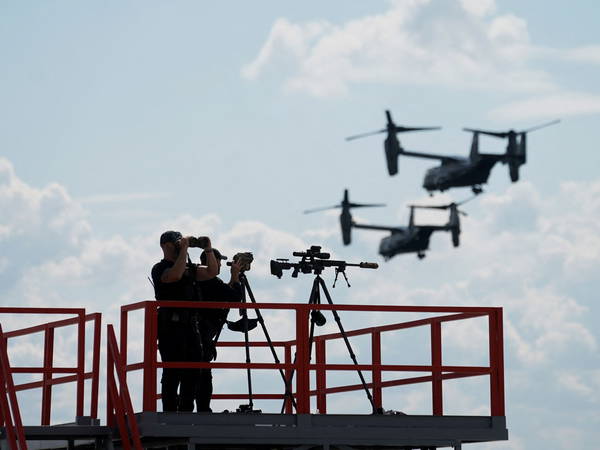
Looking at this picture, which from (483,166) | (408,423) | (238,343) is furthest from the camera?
(483,166)

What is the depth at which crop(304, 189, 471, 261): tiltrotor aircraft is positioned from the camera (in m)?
115

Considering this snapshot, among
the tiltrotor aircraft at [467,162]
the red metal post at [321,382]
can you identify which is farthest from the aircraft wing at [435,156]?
the red metal post at [321,382]

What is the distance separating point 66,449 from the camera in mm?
14688

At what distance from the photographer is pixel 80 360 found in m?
14.2

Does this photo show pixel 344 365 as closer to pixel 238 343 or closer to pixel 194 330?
pixel 194 330

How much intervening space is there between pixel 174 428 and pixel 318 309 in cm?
182

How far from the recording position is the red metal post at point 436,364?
1396 centimetres

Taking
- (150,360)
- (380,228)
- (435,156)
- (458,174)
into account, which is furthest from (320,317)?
(380,228)

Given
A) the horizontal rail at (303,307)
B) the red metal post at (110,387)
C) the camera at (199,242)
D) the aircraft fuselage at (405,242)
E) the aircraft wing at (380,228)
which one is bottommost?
the red metal post at (110,387)

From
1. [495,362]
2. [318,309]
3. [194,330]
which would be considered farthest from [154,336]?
[495,362]

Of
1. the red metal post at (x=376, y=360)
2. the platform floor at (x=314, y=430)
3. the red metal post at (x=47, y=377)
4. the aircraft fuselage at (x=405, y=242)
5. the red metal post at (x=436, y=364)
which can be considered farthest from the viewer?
the aircraft fuselage at (x=405, y=242)

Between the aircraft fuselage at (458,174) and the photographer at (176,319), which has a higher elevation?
the aircraft fuselage at (458,174)

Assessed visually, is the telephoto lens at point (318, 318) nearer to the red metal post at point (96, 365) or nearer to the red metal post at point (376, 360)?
the red metal post at point (376, 360)

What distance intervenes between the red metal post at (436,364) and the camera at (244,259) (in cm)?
205
